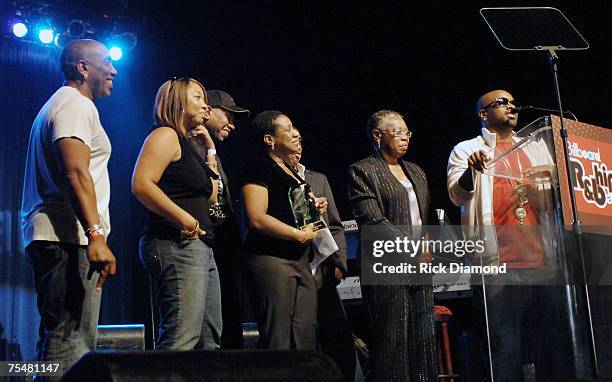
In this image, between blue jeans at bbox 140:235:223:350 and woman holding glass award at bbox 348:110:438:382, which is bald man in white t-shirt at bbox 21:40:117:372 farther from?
woman holding glass award at bbox 348:110:438:382

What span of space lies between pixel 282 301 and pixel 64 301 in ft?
3.80

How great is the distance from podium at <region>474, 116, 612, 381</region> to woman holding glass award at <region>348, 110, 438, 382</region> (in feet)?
1.77

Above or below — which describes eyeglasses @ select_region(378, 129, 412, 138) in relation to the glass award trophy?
above

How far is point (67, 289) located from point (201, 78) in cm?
437

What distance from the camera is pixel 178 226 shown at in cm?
273

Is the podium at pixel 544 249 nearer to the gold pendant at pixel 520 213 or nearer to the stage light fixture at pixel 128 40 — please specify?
the gold pendant at pixel 520 213

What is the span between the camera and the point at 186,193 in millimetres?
2885

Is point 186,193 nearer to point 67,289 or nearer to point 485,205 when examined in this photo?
point 67,289

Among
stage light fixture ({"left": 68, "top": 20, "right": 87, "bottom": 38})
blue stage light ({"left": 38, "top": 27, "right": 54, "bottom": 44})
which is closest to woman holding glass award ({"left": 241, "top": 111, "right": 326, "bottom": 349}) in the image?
stage light fixture ({"left": 68, "top": 20, "right": 87, "bottom": 38})

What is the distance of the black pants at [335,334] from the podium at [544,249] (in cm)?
85

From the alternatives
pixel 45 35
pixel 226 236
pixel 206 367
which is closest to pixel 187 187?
pixel 226 236

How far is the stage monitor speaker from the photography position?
1629 mm

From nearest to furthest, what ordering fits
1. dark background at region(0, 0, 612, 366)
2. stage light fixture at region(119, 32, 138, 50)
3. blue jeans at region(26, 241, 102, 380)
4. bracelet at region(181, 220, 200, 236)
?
blue jeans at region(26, 241, 102, 380), bracelet at region(181, 220, 200, 236), dark background at region(0, 0, 612, 366), stage light fixture at region(119, 32, 138, 50)

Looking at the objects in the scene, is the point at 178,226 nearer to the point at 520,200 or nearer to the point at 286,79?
the point at 520,200
